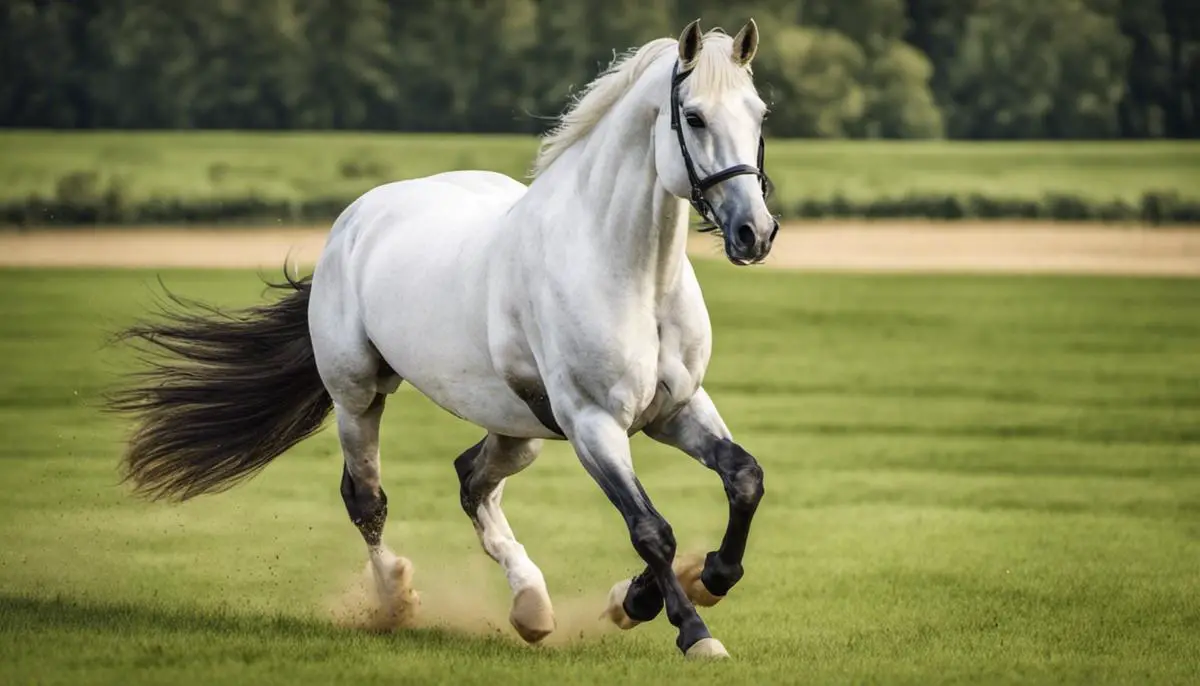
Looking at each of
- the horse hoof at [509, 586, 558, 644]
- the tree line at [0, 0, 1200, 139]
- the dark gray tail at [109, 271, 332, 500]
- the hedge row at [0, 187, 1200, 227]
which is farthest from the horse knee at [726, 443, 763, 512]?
the tree line at [0, 0, 1200, 139]

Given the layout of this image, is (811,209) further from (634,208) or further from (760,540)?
(634,208)

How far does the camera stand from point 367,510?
26.0 ft

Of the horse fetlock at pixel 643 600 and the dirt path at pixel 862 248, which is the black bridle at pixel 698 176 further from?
the dirt path at pixel 862 248

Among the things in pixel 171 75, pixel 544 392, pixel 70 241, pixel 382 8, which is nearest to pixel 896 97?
pixel 382 8

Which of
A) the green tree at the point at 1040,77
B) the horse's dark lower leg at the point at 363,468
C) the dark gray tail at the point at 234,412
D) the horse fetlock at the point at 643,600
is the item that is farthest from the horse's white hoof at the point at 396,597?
the green tree at the point at 1040,77

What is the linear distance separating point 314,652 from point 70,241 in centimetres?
3244

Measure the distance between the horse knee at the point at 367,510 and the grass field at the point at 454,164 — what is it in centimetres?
3602

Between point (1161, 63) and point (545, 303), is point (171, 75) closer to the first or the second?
point (1161, 63)

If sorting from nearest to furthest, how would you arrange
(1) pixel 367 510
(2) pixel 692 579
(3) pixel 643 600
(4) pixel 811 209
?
(3) pixel 643 600 < (2) pixel 692 579 < (1) pixel 367 510 < (4) pixel 811 209

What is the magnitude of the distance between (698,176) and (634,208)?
48 cm

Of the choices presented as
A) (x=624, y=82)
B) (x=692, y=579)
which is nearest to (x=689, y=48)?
(x=624, y=82)

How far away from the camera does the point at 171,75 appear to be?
50.0 m

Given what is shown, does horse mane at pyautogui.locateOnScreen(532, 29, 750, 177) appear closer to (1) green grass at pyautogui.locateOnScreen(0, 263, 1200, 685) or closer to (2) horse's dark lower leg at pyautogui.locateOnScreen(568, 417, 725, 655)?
(2) horse's dark lower leg at pyautogui.locateOnScreen(568, 417, 725, 655)

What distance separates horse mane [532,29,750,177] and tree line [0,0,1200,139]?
140 ft
